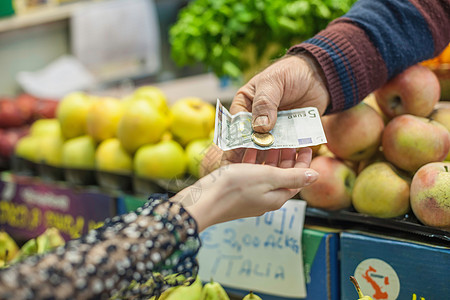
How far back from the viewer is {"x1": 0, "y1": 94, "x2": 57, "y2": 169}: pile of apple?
6.52ft

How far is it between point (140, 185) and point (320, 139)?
2.36 feet

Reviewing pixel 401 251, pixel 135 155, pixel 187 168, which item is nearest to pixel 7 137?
pixel 135 155

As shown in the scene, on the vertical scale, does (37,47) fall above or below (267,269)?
above

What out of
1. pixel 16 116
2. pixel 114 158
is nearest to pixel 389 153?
pixel 114 158

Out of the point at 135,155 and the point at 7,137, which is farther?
the point at 7,137

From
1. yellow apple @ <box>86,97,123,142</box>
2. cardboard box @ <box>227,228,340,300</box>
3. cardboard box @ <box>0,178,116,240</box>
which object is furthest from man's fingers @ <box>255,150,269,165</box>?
yellow apple @ <box>86,97,123,142</box>

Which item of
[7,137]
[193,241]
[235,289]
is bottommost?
[235,289]

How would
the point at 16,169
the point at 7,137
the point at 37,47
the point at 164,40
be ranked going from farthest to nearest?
1. the point at 164,40
2. the point at 37,47
3. the point at 7,137
4. the point at 16,169

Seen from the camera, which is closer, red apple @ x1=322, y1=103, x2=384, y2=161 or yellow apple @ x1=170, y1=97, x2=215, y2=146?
red apple @ x1=322, y1=103, x2=384, y2=161

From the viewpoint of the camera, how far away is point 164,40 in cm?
361

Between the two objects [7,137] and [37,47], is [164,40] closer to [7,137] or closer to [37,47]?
[37,47]

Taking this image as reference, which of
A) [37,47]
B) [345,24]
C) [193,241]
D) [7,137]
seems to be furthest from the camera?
[37,47]

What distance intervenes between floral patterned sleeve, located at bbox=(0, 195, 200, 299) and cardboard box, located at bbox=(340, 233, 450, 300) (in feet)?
1.29

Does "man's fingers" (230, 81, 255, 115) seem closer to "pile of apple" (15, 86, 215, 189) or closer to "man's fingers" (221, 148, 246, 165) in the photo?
"man's fingers" (221, 148, 246, 165)
